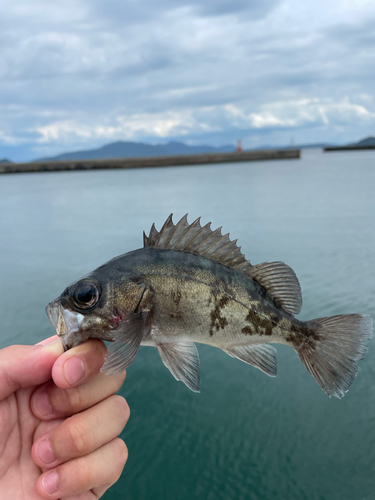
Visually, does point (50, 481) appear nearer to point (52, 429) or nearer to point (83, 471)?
point (83, 471)

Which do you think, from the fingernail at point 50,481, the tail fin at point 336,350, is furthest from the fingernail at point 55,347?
the tail fin at point 336,350

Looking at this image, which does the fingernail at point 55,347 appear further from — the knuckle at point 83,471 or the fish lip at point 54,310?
the knuckle at point 83,471

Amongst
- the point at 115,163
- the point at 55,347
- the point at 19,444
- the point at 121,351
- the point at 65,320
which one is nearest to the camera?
the point at 121,351

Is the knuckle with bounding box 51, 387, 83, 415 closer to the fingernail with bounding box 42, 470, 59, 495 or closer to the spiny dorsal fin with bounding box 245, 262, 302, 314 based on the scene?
the fingernail with bounding box 42, 470, 59, 495

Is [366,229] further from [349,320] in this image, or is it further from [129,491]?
[349,320]

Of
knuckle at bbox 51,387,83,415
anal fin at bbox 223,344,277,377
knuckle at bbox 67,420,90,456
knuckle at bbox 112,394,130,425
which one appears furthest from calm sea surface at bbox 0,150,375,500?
anal fin at bbox 223,344,277,377

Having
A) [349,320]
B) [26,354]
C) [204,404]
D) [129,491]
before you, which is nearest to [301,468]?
[204,404]

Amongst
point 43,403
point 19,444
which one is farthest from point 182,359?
point 19,444
